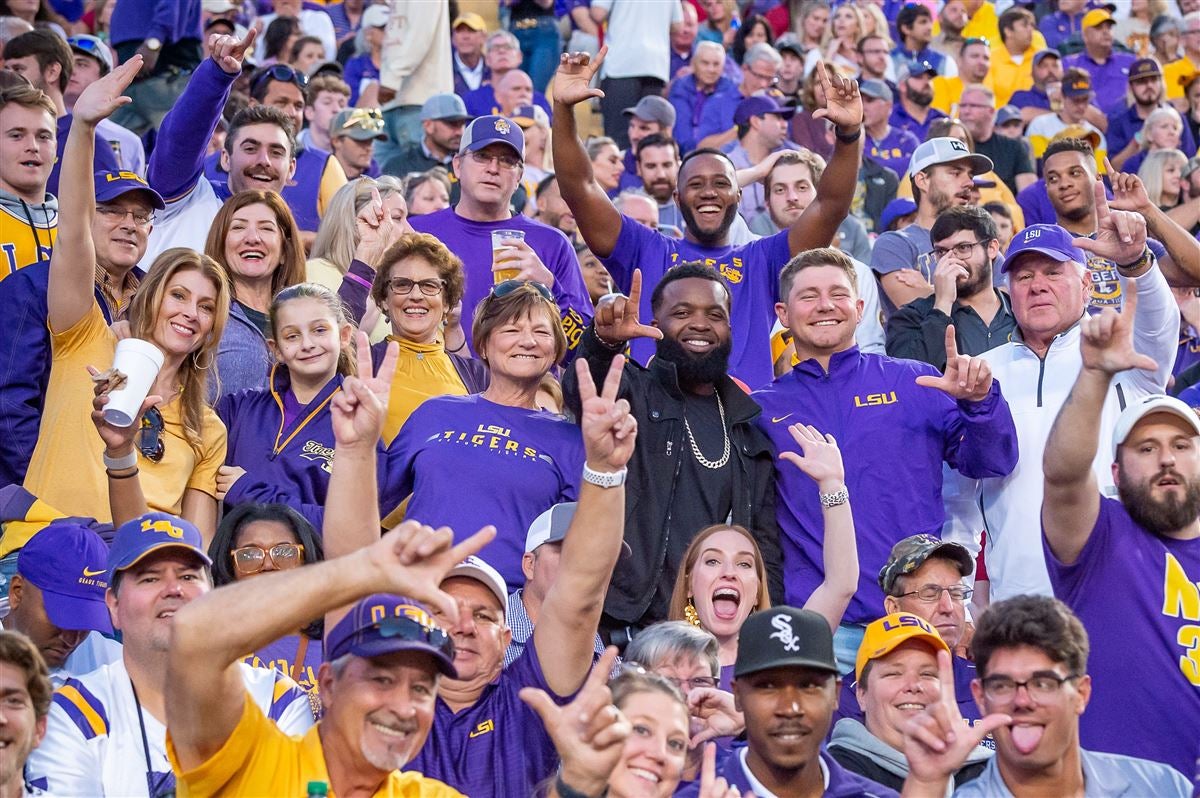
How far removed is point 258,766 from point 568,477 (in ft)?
7.43

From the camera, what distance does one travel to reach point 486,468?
6129mm

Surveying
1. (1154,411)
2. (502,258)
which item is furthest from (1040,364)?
(502,258)

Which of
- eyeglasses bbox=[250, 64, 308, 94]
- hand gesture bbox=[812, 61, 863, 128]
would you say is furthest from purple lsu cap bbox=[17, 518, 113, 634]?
eyeglasses bbox=[250, 64, 308, 94]

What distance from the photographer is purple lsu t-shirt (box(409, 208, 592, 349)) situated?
7867mm

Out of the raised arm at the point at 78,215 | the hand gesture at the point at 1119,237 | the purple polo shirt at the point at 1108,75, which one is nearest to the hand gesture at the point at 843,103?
the hand gesture at the point at 1119,237

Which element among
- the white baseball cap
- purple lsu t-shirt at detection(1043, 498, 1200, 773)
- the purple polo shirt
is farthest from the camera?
the purple polo shirt

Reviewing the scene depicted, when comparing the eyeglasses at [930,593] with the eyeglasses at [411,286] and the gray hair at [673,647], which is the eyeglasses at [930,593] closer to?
the gray hair at [673,647]

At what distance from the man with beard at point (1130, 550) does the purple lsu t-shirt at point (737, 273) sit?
6.77 ft

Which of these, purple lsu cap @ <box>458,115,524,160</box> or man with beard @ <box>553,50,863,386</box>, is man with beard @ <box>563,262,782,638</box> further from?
purple lsu cap @ <box>458,115,524,160</box>

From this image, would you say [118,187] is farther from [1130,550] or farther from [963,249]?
[1130,550]

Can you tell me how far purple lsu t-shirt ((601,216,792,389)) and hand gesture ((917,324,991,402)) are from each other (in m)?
1.32

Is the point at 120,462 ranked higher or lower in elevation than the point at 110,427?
lower

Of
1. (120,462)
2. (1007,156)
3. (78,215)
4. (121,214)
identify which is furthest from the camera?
(1007,156)

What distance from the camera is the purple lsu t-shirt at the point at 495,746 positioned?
4.91m
